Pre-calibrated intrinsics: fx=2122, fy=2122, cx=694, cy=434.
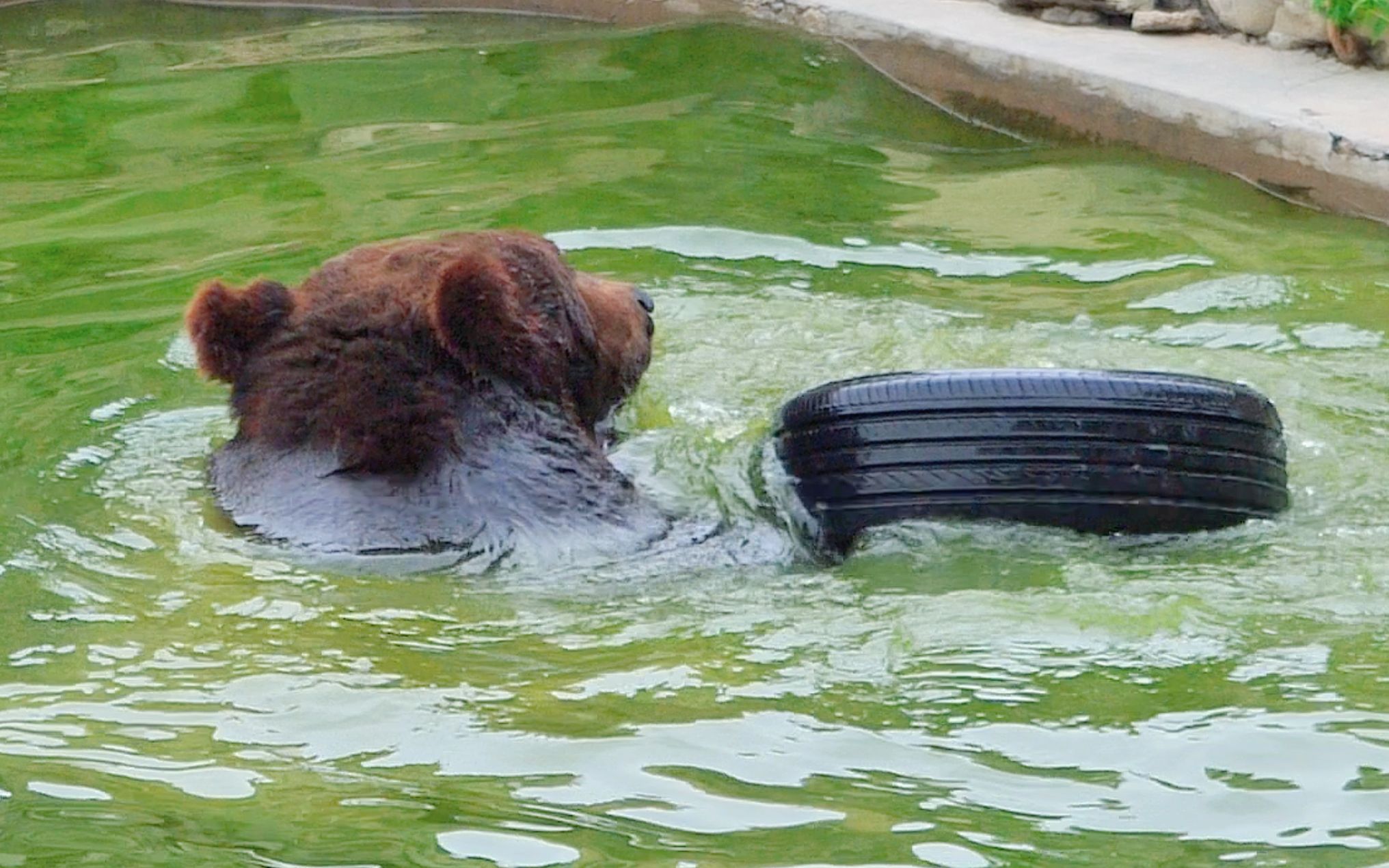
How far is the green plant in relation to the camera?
10.1 metres

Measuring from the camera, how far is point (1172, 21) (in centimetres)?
1150

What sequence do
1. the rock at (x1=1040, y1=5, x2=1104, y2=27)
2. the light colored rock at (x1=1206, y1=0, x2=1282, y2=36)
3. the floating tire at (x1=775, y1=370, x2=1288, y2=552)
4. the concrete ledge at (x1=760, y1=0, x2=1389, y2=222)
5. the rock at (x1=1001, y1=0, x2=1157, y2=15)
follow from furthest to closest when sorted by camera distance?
the rock at (x1=1040, y1=5, x2=1104, y2=27) < the rock at (x1=1001, y1=0, x2=1157, y2=15) < the light colored rock at (x1=1206, y1=0, x2=1282, y2=36) < the concrete ledge at (x1=760, y1=0, x2=1389, y2=222) < the floating tire at (x1=775, y1=370, x2=1288, y2=552)

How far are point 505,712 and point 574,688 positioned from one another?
204mm

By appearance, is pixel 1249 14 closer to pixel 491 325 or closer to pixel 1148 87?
pixel 1148 87

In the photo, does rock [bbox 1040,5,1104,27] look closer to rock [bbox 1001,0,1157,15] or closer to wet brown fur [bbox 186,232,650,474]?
rock [bbox 1001,0,1157,15]

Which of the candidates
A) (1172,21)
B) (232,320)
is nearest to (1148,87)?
(1172,21)

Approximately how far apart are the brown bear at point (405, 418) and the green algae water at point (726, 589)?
0.13 meters

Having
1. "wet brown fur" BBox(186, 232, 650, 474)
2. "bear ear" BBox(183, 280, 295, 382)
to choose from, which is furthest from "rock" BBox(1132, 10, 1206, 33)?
"bear ear" BBox(183, 280, 295, 382)

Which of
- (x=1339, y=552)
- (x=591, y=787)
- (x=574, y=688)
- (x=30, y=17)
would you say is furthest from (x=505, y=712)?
(x=30, y=17)

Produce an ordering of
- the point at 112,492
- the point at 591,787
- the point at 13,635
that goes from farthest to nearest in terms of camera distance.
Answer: the point at 112,492
the point at 13,635
the point at 591,787

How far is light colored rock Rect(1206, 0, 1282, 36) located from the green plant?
30.7 inches

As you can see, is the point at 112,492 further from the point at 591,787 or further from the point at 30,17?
the point at 30,17

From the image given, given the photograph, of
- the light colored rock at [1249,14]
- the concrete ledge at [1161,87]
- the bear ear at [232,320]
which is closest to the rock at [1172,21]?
the concrete ledge at [1161,87]

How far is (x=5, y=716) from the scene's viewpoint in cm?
445
